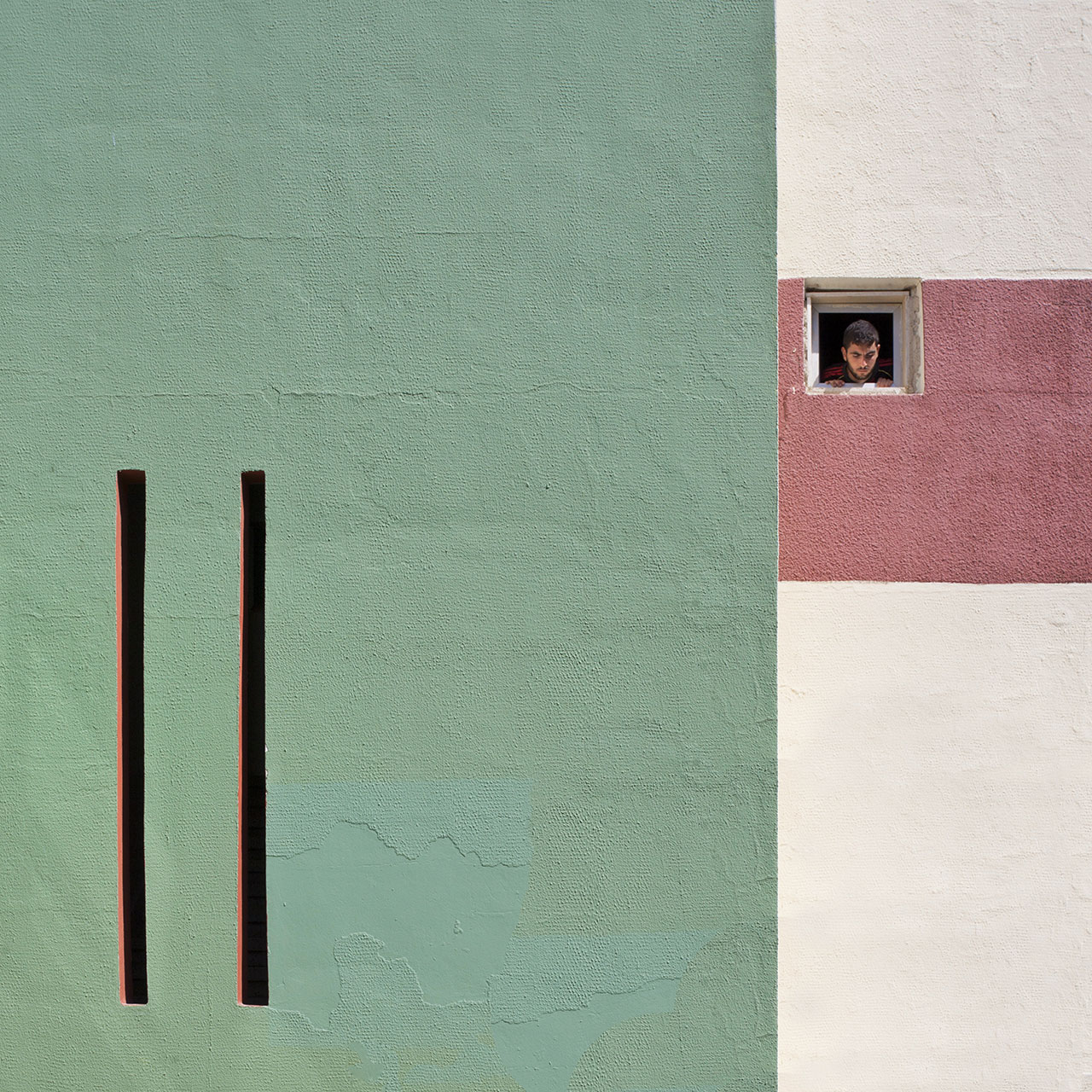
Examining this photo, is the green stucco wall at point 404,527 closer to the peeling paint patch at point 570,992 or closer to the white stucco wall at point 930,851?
the peeling paint patch at point 570,992

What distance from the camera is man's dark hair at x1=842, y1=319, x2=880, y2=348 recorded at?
3.74m

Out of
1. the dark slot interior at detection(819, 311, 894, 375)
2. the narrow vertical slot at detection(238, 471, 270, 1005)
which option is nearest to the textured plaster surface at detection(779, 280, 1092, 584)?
the dark slot interior at detection(819, 311, 894, 375)

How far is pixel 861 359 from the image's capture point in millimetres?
3766

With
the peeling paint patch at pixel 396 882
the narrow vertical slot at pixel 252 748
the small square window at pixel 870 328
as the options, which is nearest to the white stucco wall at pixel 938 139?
the small square window at pixel 870 328

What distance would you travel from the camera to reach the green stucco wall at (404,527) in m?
3.05

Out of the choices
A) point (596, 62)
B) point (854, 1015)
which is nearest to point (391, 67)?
point (596, 62)

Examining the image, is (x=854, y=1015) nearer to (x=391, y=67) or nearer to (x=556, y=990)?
(x=556, y=990)

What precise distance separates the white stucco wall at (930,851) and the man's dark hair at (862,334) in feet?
3.56

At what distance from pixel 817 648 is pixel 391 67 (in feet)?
9.50

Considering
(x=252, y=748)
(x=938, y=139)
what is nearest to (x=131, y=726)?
(x=252, y=748)

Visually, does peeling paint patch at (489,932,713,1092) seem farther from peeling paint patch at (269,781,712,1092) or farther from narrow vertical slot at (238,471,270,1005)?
narrow vertical slot at (238,471,270,1005)

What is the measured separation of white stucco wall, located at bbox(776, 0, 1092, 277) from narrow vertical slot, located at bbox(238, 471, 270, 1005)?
258 cm

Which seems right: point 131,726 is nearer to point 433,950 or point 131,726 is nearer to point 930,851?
point 433,950

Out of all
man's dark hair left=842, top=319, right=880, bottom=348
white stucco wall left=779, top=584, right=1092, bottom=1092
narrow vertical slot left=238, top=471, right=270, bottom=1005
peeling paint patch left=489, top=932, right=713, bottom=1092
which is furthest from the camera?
man's dark hair left=842, top=319, right=880, bottom=348
